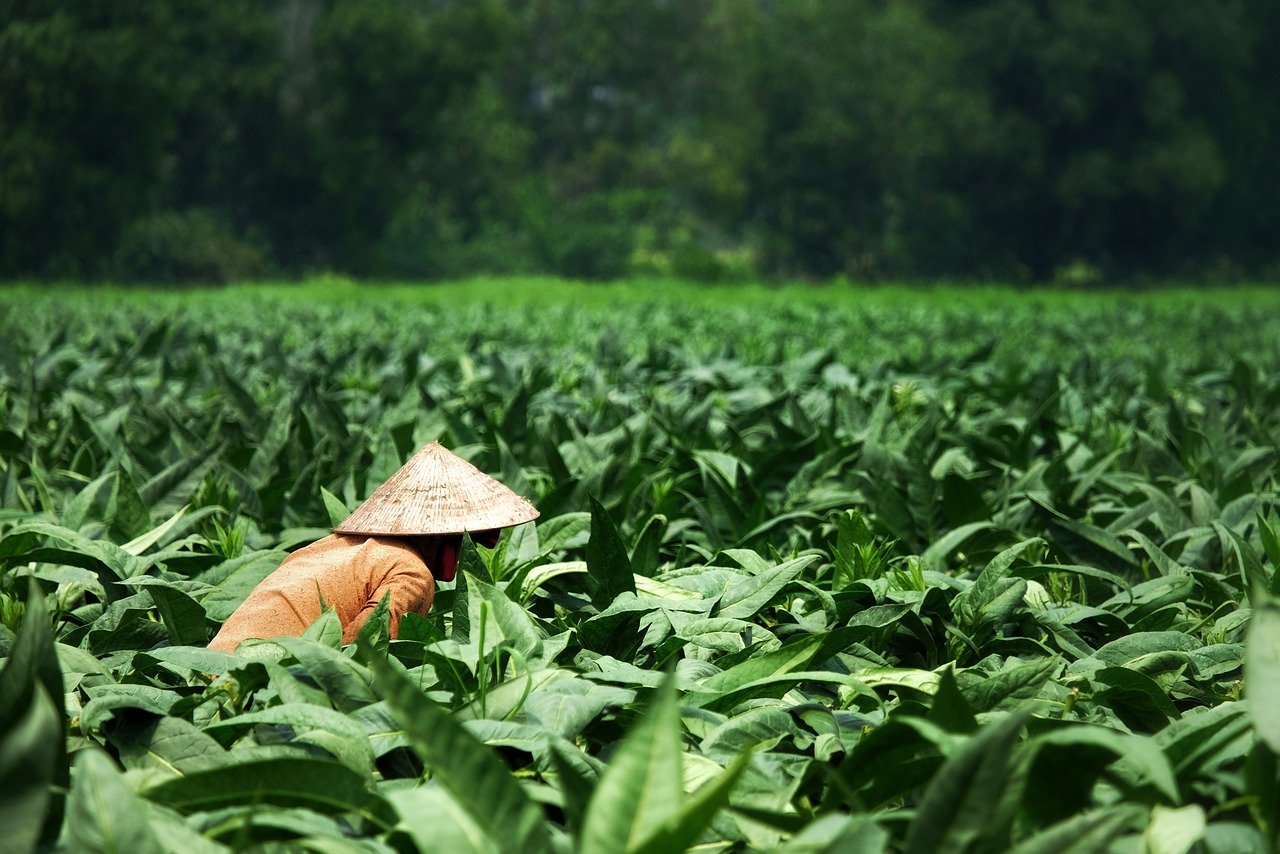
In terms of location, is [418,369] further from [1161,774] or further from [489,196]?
[489,196]

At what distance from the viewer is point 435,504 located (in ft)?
7.25

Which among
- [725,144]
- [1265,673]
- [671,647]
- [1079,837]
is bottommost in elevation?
[671,647]

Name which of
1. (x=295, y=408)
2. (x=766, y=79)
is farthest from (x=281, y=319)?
(x=766, y=79)

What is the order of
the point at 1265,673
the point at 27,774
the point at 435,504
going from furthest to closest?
the point at 435,504
the point at 1265,673
the point at 27,774

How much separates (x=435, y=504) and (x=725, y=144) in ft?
163

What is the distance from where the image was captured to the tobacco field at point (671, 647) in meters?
1.15

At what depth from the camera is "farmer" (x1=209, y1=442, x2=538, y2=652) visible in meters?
2.04

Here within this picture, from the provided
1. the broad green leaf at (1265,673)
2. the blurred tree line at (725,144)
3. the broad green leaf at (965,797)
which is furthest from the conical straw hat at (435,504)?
the blurred tree line at (725,144)

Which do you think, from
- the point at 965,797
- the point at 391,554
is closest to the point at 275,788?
the point at 965,797

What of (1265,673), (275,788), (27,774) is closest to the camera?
(27,774)

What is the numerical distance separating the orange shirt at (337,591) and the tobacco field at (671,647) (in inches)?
3.2

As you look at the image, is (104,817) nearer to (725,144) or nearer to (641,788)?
(641,788)

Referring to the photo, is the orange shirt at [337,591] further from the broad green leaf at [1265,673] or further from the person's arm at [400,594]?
the broad green leaf at [1265,673]

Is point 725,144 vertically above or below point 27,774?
above
